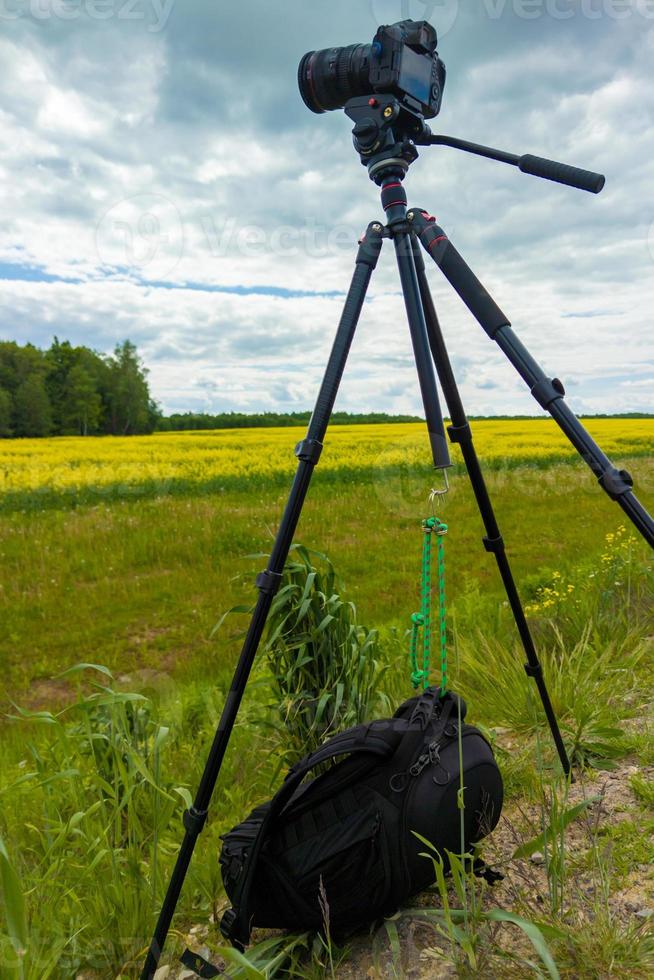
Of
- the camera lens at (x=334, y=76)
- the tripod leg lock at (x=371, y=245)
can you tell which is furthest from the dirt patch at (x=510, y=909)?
the camera lens at (x=334, y=76)

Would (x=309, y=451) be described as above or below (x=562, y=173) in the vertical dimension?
below

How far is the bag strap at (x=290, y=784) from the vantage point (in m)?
1.63

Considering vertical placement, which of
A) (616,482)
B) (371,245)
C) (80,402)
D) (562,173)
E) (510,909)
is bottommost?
(510,909)

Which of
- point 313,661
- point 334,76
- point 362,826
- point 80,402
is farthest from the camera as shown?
point 80,402

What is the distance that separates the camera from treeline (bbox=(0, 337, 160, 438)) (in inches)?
1532

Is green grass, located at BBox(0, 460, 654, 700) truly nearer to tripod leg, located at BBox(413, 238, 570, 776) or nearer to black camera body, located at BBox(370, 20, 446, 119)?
tripod leg, located at BBox(413, 238, 570, 776)

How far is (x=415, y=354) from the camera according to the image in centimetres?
186

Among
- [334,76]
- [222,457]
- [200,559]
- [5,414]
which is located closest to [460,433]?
[334,76]

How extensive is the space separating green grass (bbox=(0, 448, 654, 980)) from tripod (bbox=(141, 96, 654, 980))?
10.6 inches

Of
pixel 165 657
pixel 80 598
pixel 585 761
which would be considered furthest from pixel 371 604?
pixel 585 761

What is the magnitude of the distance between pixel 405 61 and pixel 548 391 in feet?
3.60

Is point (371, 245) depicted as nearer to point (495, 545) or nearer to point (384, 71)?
point (384, 71)

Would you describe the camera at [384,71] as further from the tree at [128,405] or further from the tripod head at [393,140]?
the tree at [128,405]

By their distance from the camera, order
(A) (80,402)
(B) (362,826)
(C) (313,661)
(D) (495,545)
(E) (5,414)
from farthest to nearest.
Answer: (A) (80,402) → (E) (5,414) → (C) (313,661) → (D) (495,545) → (B) (362,826)
